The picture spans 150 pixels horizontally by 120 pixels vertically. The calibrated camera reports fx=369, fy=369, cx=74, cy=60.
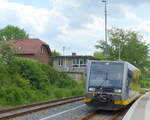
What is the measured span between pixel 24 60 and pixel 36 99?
650 cm

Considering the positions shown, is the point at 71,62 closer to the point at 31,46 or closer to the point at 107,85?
the point at 31,46

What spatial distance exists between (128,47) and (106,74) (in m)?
50.0

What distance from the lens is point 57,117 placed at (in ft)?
53.4

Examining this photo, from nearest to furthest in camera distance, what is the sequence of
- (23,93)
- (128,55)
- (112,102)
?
1. (112,102)
2. (23,93)
3. (128,55)

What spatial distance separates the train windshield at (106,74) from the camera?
18703 mm

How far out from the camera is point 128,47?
6825cm

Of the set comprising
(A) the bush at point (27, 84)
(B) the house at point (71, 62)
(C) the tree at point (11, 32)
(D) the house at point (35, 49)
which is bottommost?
(A) the bush at point (27, 84)

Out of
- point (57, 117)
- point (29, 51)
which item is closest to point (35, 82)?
point (57, 117)

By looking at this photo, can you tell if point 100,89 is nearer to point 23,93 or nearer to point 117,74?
point 117,74

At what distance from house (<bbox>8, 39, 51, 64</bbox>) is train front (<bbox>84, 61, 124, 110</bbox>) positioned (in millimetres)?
48339

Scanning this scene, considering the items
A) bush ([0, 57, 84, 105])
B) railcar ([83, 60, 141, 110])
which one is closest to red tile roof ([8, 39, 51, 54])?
bush ([0, 57, 84, 105])

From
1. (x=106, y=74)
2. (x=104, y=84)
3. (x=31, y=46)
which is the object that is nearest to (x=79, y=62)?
(x=31, y=46)

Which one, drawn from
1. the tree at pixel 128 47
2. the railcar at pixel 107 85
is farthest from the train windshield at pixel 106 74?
the tree at pixel 128 47

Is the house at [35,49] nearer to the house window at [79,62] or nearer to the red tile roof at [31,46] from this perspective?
the red tile roof at [31,46]
